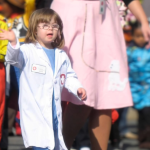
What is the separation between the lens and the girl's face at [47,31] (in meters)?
3.38

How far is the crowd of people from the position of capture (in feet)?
10.8

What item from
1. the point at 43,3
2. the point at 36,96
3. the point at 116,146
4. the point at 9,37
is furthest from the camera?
the point at 116,146

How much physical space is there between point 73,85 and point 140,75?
3.04 metres

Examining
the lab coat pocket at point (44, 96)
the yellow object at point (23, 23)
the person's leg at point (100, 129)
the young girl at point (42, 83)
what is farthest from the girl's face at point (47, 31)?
the yellow object at point (23, 23)

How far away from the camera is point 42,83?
131 inches

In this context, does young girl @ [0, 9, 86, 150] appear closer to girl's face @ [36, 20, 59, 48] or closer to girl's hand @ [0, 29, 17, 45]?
girl's face @ [36, 20, 59, 48]

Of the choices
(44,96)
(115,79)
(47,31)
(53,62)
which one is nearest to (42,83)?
(44,96)

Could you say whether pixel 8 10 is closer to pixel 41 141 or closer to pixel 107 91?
pixel 107 91

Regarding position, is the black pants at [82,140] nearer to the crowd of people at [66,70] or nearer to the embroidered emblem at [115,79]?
the crowd of people at [66,70]

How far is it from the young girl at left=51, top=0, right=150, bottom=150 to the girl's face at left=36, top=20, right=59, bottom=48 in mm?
272

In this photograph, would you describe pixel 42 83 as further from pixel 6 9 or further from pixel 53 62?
pixel 6 9

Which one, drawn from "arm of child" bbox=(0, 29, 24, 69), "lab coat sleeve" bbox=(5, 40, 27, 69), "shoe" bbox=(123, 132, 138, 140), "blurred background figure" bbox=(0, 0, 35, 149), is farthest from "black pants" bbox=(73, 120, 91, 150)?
"arm of child" bbox=(0, 29, 24, 69)

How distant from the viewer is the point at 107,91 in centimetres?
371

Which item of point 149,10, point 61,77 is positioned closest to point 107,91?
point 61,77
